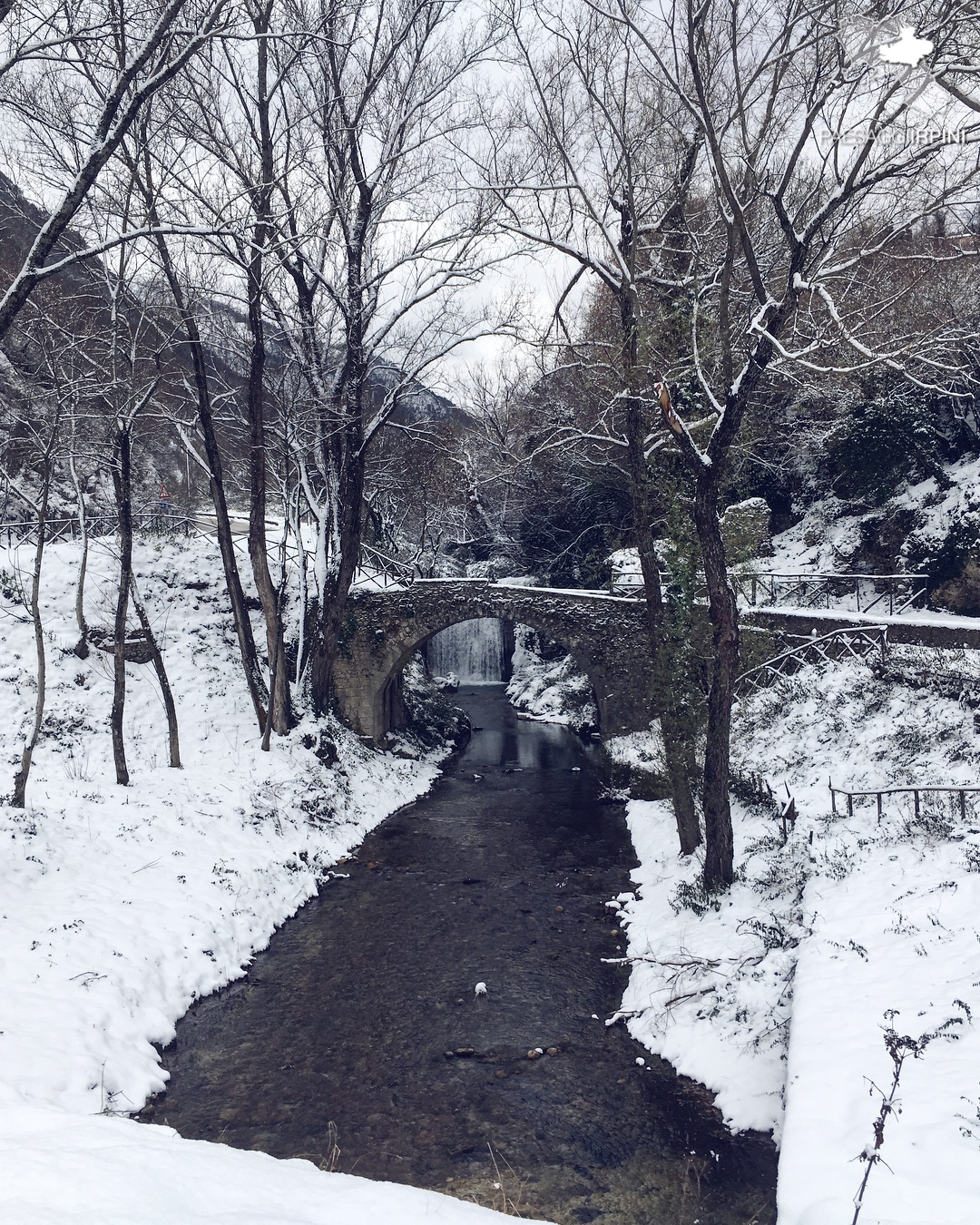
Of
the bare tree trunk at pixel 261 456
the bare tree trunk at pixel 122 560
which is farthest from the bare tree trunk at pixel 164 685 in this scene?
the bare tree trunk at pixel 261 456

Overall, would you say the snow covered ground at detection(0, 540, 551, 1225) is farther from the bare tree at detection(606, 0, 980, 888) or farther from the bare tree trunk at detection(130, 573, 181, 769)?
the bare tree at detection(606, 0, 980, 888)

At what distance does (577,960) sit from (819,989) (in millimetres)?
4296

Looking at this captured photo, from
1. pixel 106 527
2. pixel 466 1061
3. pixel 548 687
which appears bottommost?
pixel 466 1061

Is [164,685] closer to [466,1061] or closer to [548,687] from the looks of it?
[466,1061]

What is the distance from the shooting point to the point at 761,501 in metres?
22.4

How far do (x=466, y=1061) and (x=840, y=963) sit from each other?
161 inches

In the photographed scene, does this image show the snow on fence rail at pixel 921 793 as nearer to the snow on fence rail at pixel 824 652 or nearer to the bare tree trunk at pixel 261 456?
the snow on fence rail at pixel 824 652

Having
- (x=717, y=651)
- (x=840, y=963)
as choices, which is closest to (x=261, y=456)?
(x=717, y=651)

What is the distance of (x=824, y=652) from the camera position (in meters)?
15.6

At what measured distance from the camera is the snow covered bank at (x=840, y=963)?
4.71m

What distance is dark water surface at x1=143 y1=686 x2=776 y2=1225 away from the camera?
646 centimetres

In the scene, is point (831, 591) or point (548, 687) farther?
point (548, 687)

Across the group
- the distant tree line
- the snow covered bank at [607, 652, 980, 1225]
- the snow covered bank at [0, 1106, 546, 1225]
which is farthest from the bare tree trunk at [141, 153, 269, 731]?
the snow covered bank at [0, 1106, 546, 1225]

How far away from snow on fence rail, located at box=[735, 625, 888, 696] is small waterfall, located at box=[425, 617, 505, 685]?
66.7ft
